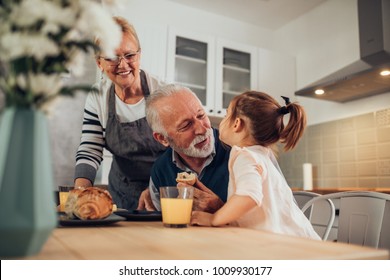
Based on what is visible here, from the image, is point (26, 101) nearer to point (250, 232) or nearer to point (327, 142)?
point (250, 232)

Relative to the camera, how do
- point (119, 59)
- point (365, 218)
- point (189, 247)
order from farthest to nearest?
point (119, 59), point (365, 218), point (189, 247)

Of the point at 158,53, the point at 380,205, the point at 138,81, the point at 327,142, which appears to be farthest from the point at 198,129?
the point at 327,142

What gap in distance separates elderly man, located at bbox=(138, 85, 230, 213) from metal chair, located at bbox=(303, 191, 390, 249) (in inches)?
14.5

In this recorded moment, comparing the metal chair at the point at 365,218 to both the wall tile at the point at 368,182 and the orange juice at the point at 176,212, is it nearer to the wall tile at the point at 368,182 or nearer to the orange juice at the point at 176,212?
the orange juice at the point at 176,212

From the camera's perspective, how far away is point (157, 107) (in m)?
1.44

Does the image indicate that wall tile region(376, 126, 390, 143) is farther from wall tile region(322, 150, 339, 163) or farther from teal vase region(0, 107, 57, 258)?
teal vase region(0, 107, 57, 258)

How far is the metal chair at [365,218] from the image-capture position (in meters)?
1.14

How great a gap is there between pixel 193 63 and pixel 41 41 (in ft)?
7.93

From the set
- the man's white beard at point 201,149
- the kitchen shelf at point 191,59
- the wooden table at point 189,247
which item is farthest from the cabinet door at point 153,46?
the wooden table at point 189,247

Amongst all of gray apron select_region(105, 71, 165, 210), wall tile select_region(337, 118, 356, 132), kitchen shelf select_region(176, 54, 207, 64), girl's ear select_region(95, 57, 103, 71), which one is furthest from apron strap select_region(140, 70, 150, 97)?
wall tile select_region(337, 118, 356, 132)

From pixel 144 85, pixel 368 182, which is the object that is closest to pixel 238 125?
pixel 144 85

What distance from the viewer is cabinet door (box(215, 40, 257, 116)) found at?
2881 millimetres

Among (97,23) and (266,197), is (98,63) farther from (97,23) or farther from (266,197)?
(97,23)

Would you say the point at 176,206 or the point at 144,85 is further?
the point at 144,85
